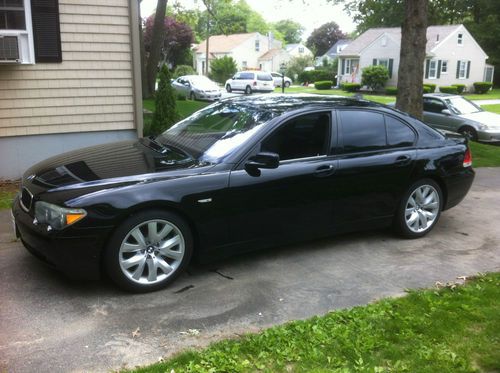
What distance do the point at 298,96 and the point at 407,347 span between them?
307cm

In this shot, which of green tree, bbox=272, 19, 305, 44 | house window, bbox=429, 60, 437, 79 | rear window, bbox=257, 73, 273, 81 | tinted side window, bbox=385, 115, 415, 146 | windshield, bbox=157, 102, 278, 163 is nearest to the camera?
windshield, bbox=157, 102, 278, 163

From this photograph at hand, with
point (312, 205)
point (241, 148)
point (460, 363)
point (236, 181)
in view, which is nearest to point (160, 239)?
point (236, 181)

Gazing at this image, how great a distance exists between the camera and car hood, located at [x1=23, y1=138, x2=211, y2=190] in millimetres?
4003

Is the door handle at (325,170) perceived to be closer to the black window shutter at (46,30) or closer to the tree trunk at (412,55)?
the black window shutter at (46,30)

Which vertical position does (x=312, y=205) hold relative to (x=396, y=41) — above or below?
below

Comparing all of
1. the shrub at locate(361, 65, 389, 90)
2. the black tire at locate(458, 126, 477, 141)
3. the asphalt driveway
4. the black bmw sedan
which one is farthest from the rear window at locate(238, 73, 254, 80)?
the asphalt driveway

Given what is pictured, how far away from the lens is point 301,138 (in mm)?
4777

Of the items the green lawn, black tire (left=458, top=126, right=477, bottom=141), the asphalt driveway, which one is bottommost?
the asphalt driveway

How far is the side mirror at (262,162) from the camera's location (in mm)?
4191

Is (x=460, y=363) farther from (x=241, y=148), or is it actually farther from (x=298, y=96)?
(x=298, y=96)

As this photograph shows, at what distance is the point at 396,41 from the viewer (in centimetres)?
4116

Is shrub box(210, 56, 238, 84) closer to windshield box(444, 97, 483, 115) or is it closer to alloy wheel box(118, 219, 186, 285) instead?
windshield box(444, 97, 483, 115)

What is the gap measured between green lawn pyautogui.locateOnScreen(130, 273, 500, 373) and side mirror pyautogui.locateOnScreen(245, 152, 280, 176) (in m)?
1.30

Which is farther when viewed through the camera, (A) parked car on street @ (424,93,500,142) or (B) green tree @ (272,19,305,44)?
(B) green tree @ (272,19,305,44)
